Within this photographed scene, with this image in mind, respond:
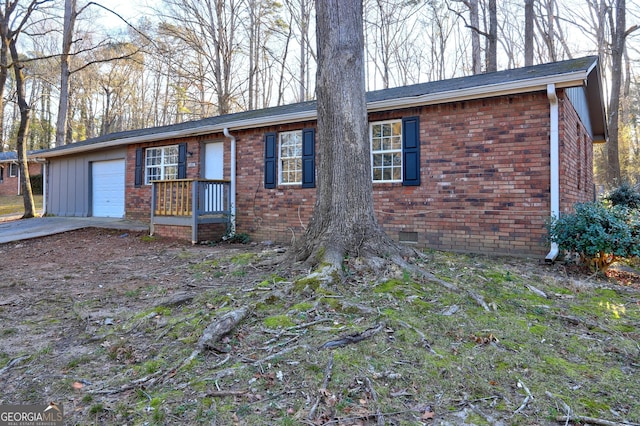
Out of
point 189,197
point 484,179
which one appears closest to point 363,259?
point 484,179

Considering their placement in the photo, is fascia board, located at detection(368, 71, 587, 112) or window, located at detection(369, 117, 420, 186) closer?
fascia board, located at detection(368, 71, 587, 112)

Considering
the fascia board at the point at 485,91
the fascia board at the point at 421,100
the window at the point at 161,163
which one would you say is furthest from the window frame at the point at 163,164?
the fascia board at the point at 485,91

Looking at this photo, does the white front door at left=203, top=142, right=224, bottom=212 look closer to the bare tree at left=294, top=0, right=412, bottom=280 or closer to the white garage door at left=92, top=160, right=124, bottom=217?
the white garage door at left=92, top=160, right=124, bottom=217

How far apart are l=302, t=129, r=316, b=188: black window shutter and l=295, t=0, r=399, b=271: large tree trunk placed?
150 inches

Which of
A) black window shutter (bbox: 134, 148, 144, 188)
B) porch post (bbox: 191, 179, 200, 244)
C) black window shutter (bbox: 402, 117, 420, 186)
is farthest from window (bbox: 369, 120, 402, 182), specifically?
black window shutter (bbox: 134, 148, 144, 188)

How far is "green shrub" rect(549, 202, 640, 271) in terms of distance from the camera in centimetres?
514

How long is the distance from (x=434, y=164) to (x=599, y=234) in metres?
2.89

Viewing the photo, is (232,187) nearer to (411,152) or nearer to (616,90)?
(411,152)

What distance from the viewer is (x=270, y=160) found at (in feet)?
30.5

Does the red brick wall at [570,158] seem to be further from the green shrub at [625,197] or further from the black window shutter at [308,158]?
the black window shutter at [308,158]

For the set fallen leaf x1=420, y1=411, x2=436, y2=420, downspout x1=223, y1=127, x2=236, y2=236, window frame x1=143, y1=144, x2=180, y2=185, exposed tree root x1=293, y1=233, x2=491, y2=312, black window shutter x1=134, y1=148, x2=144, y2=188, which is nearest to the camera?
fallen leaf x1=420, y1=411, x2=436, y2=420

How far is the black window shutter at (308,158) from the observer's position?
28.5ft

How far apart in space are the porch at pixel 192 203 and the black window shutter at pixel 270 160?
1.20m

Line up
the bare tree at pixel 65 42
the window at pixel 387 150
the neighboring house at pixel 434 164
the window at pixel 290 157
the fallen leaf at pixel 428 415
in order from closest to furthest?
the fallen leaf at pixel 428 415 < the neighboring house at pixel 434 164 < the window at pixel 387 150 < the window at pixel 290 157 < the bare tree at pixel 65 42
